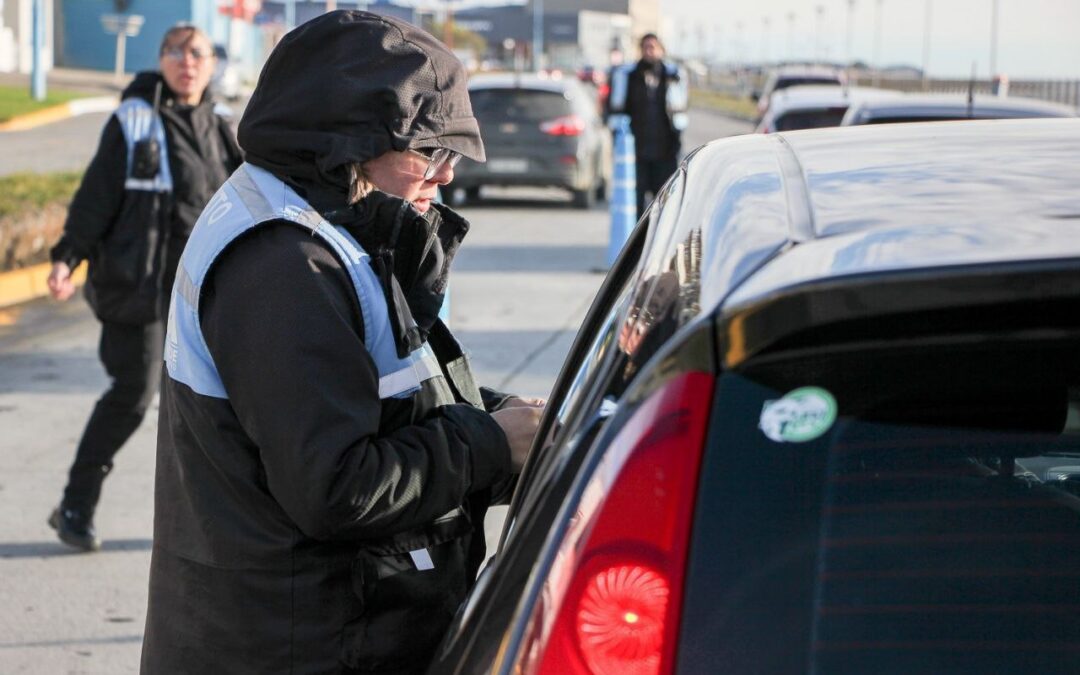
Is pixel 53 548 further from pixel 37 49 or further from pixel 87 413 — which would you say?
pixel 37 49

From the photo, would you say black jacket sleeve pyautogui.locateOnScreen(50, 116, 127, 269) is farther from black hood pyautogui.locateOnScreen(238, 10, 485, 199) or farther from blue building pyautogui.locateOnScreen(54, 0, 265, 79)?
blue building pyautogui.locateOnScreen(54, 0, 265, 79)

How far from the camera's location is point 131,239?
17.7ft

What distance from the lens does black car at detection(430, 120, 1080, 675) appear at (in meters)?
1.33

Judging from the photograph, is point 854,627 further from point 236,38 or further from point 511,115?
point 236,38

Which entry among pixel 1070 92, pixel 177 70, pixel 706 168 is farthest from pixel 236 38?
pixel 706 168

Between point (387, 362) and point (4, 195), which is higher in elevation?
point (387, 362)

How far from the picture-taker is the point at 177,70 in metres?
5.52

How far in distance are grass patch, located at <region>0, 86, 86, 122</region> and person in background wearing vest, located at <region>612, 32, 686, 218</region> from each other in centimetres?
1969

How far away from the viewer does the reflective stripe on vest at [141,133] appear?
213 inches

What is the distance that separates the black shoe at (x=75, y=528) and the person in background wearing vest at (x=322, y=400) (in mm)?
3226

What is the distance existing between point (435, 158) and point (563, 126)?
51.3 feet

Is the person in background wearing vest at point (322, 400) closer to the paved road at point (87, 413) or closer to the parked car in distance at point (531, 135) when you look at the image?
the paved road at point (87, 413)

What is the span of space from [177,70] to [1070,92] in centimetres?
3391

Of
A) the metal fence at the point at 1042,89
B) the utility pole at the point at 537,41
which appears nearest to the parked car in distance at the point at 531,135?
the metal fence at the point at 1042,89
